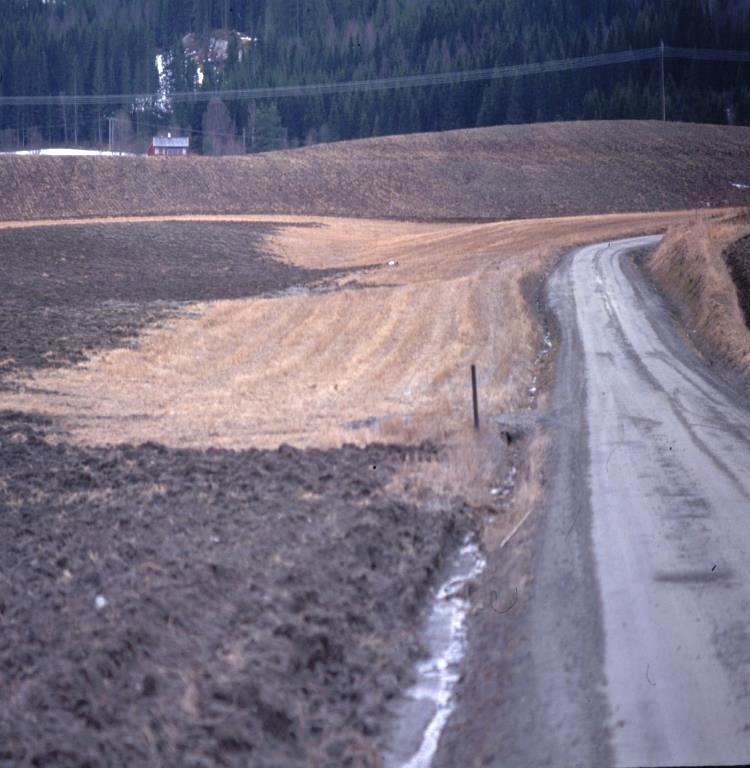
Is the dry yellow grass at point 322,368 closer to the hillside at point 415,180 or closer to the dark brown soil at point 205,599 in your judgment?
the dark brown soil at point 205,599

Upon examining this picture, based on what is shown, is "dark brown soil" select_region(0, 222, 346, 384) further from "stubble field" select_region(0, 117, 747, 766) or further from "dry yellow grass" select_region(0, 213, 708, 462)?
"dry yellow grass" select_region(0, 213, 708, 462)

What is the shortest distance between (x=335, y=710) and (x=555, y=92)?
111 m

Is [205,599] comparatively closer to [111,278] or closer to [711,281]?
[711,281]

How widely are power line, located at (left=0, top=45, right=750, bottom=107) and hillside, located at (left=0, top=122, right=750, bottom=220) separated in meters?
22.5

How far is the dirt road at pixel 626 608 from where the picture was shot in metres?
6.75

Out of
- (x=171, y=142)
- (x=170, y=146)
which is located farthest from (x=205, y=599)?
(x=171, y=142)

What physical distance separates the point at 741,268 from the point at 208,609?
92.6 ft

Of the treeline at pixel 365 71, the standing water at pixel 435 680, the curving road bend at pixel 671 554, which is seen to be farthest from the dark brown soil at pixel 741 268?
the treeline at pixel 365 71

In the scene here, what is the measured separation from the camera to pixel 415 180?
77875 mm

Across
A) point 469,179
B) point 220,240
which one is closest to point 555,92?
point 469,179

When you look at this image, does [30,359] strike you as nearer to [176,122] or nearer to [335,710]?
[335,710]

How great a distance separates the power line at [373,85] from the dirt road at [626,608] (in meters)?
93.0

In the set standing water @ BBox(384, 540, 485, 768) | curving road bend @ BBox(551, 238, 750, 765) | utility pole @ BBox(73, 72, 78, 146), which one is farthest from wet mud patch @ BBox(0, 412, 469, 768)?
utility pole @ BBox(73, 72, 78, 146)

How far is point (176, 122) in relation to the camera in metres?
124
